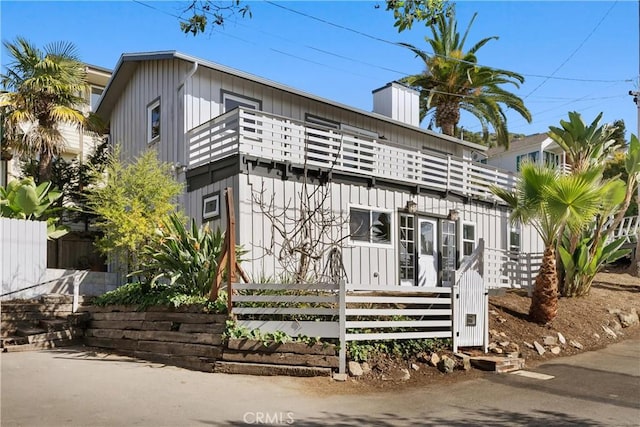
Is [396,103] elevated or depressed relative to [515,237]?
elevated

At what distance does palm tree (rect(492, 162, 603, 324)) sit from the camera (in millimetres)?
11602

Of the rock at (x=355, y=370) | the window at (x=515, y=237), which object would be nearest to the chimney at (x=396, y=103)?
Result: the window at (x=515, y=237)

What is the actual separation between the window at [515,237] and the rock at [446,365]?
1043 centimetres

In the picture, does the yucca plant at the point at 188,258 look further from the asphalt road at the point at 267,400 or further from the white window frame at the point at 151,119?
the white window frame at the point at 151,119

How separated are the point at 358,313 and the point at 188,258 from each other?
3216 millimetres

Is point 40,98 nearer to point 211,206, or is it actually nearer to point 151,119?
point 151,119

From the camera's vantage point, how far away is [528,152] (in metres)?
31.0

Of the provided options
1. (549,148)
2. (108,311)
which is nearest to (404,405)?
(108,311)

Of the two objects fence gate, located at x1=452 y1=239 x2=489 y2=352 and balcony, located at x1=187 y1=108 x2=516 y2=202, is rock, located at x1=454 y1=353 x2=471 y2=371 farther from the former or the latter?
balcony, located at x1=187 y1=108 x2=516 y2=202

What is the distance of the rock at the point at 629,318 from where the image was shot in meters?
13.4

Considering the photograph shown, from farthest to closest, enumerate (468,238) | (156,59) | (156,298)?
(468,238) → (156,59) → (156,298)

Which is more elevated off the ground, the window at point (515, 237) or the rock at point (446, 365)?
the window at point (515, 237)

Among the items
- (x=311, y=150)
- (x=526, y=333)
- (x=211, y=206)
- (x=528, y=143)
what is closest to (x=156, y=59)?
(x=211, y=206)

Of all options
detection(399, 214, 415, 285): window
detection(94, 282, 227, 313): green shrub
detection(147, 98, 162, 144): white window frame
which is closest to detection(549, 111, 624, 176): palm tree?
detection(399, 214, 415, 285): window
